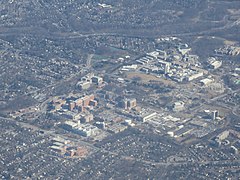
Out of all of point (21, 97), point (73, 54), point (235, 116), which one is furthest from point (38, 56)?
point (235, 116)

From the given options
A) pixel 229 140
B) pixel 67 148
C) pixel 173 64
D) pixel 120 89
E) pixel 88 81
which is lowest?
pixel 229 140

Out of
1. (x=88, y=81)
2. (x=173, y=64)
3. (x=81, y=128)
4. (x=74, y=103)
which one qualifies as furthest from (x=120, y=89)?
(x=81, y=128)

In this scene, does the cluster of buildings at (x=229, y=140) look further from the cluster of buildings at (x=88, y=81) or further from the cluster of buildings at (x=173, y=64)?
the cluster of buildings at (x=88, y=81)

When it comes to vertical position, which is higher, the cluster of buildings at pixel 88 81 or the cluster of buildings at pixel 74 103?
the cluster of buildings at pixel 88 81

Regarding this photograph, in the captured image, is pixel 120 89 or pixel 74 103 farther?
pixel 120 89

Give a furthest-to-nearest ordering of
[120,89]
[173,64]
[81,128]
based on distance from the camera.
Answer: [173,64]
[120,89]
[81,128]

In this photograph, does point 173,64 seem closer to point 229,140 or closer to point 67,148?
point 229,140

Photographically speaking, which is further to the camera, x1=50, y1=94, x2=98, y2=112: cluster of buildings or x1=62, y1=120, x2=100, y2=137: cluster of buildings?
x1=50, y1=94, x2=98, y2=112: cluster of buildings

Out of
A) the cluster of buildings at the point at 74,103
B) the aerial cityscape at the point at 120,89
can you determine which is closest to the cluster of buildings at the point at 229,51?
the aerial cityscape at the point at 120,89

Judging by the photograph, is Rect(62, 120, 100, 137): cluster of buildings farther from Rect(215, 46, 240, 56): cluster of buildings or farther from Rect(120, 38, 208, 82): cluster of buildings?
Rect(215, 46, 240, 56): cluster of buildings

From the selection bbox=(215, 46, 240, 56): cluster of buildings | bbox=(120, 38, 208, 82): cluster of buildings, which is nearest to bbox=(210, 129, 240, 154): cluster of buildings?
bbox=(120, 38, 208, 82): cluster of buildings
